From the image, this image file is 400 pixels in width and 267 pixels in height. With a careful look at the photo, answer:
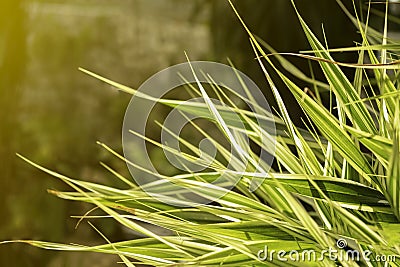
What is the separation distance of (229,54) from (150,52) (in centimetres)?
127

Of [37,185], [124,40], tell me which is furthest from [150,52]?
[37,185]

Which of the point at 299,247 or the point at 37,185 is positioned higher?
the point at 299,247

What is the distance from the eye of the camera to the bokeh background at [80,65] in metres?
1.73

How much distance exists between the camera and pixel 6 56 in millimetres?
Answer: 1982

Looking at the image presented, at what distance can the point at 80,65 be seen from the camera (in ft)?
9.44

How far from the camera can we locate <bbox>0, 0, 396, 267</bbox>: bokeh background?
173 cm

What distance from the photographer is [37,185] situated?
2.21 metres

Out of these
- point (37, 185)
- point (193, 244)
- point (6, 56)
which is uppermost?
point (6, 56)

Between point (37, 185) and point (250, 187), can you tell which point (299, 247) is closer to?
point (250, 187)

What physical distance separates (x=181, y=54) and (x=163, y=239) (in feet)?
7.37

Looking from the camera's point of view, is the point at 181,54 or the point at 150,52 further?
the point at 150,52

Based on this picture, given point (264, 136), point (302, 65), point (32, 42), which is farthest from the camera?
point (32, 42)

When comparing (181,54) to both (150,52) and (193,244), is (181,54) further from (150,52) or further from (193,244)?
(193,244)

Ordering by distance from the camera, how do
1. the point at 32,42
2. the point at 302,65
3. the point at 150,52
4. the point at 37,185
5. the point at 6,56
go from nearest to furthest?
1. the point at 302,65
2. the point at 6,56
3. the point at 37,185
4. the point at 32,42
5. the point at 150,52
